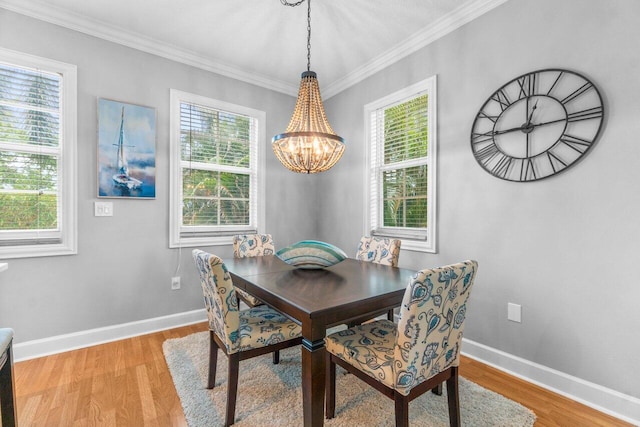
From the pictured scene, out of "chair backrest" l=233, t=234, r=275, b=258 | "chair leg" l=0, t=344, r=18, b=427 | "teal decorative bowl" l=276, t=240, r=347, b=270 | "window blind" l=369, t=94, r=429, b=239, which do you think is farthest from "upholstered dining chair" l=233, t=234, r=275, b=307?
"chair leg" l=0, t=344, r=18, b=427

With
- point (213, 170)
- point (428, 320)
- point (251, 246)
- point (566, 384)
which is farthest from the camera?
point (213, 170)

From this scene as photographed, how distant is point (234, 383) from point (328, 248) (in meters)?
0.91

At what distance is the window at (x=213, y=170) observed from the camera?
2.97 metres

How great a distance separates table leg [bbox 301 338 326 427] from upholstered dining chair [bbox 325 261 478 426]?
0.70 feet

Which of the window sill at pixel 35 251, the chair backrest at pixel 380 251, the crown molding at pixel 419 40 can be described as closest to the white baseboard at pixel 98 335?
the window sill at pixel 35 251

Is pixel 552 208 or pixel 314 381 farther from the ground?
pixel 552 208

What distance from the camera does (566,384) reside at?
183 cm

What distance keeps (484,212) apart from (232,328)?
1.95 m

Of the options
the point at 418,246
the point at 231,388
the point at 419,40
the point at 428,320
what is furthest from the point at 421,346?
the point at 419,40

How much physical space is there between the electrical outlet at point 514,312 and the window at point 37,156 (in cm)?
343

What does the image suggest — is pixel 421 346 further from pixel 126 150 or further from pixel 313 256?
pixel 126 150

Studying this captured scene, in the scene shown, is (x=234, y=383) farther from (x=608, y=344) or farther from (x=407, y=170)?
(x=407, y=170)

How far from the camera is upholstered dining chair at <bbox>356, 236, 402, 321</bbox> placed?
7.38 feet

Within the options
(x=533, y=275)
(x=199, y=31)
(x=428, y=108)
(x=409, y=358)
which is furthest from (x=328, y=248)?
(x=199, y=31)
